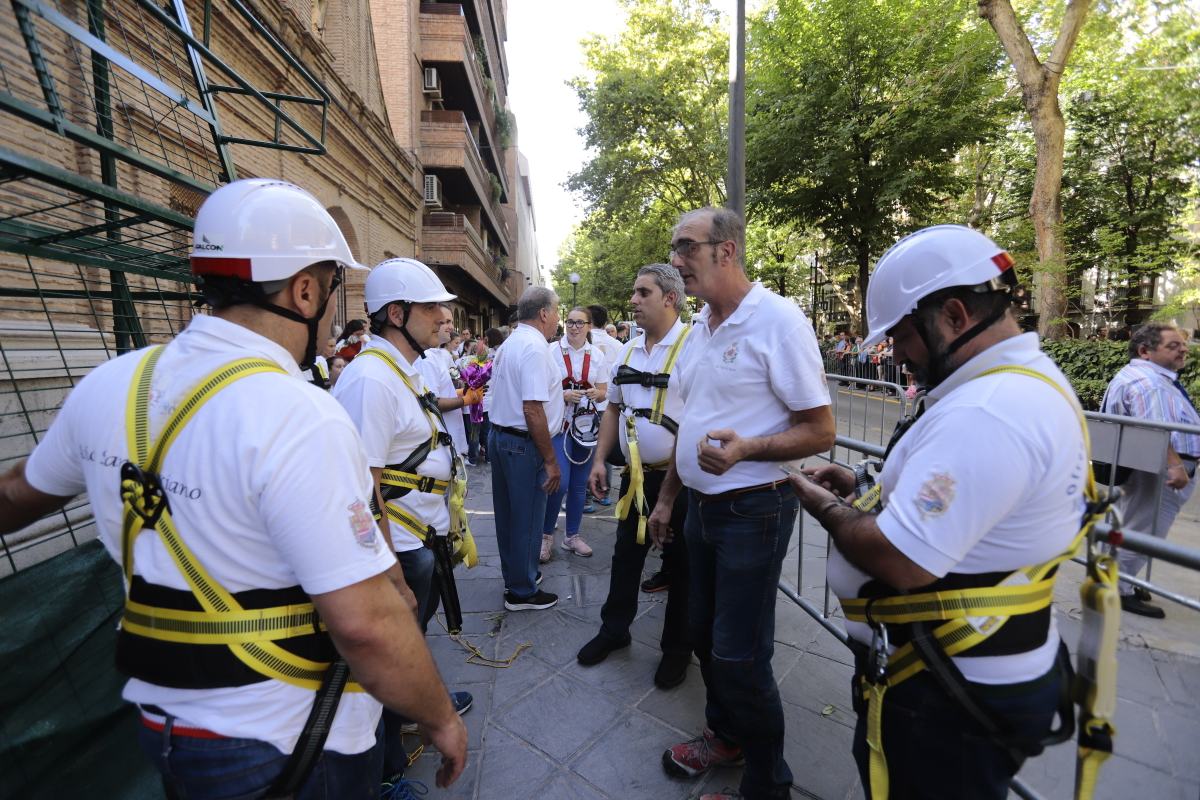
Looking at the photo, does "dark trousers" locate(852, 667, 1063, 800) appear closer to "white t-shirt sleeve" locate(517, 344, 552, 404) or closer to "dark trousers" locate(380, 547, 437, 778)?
"dark trousers" locate(380, 547, 437, 778)

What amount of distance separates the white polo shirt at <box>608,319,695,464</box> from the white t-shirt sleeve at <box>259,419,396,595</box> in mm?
2183

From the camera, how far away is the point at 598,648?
3.47 metres

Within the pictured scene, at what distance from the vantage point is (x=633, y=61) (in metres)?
22.7

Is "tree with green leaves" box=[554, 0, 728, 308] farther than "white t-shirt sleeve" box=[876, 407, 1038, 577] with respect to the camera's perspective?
Yes

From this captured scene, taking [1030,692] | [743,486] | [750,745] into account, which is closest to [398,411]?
[743,486]

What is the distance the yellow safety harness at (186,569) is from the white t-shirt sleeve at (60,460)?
0.22 metres

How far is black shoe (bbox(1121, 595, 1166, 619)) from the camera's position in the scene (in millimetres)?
2615

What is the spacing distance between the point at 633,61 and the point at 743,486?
79.5 ft

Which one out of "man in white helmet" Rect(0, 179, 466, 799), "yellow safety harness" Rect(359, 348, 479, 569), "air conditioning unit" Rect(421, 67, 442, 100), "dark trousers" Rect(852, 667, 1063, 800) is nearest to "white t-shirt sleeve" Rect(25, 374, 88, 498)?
"man in white helmet" Rect(0, 179, 466, 799)

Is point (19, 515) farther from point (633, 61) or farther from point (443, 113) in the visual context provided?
point (633, 61)

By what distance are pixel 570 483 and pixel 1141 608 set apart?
12.7ft

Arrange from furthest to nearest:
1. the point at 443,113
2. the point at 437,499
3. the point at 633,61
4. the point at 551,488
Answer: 1. the point at 633,61
2. the point at 443,113
3. the point at 551,488
4. the point at 437,499

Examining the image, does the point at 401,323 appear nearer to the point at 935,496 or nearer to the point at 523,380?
the point at 523,380

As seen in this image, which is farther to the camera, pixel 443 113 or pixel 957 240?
pixel 443 113
